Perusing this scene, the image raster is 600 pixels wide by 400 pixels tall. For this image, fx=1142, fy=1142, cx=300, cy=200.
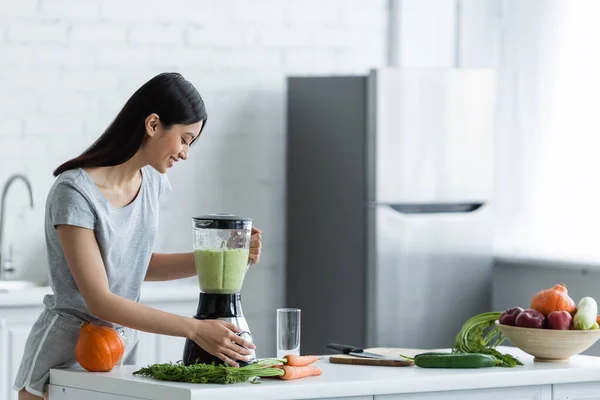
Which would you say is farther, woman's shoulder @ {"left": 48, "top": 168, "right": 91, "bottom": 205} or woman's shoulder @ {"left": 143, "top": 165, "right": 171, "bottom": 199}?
woman's shoulder @ {"left": 143, "top": 165, "right": 171, "bottom": 199}

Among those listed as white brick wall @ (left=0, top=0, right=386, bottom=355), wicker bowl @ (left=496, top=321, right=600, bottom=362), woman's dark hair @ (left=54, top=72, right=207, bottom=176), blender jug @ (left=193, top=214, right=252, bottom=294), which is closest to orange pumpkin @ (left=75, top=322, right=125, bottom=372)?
blender jug @ (left=193, top=214, right=252, bottom=294)

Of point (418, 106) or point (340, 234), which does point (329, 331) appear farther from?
point (418, 106)

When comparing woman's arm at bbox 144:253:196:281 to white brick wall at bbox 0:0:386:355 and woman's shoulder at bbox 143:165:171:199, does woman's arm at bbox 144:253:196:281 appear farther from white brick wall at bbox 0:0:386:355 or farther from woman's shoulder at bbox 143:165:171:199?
white brick wall at bbox 0:0:386:355

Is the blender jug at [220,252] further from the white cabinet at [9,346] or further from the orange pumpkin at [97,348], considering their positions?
the white cabinet at [9,346]

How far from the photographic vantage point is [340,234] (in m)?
4.95

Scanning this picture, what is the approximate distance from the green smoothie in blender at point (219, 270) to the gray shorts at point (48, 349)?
0.28m

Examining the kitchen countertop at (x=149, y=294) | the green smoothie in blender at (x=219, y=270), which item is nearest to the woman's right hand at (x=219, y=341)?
the green smoothie in blender at (x=219, y=270)

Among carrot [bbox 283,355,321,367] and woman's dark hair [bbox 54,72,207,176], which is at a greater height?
woman's dark hair [bbox 54,72,207,176]

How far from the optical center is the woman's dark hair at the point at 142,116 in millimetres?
2621

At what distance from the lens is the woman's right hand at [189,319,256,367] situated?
254 cm

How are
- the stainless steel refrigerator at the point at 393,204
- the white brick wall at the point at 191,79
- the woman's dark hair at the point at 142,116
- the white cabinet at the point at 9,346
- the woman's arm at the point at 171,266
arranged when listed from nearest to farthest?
the woman's dark hair at the point at 142,116 < the woman's arm at the point at 171,266 < the white cabinet at the point at 9,346 < the white brick wall at the point at 191,79 < the stainless steel refrigerator at the point at 393,204

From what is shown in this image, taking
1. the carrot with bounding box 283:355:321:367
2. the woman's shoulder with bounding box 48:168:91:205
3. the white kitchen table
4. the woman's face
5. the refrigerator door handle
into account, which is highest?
the woman's face

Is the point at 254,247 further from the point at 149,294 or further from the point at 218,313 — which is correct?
the point at 149,294

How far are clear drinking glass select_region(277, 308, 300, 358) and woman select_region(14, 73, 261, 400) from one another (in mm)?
187
